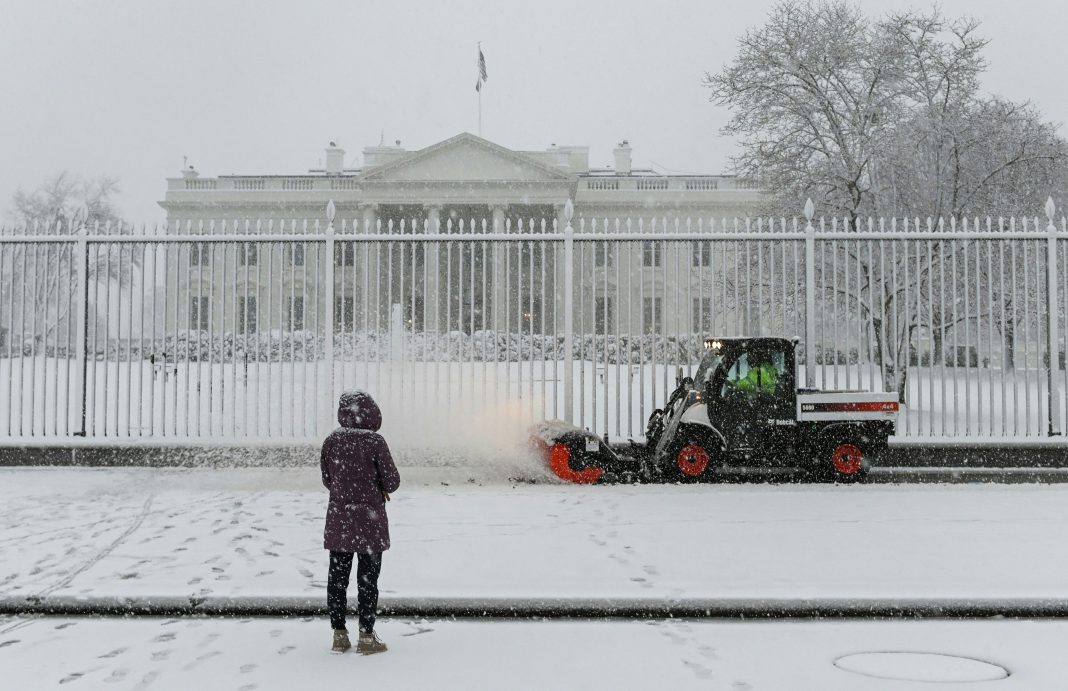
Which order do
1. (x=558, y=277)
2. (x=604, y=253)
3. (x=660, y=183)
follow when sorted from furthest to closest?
(x=660, y=183) → (x=558, y=277) → (x=604, y=253)

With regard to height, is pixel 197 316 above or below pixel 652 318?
above

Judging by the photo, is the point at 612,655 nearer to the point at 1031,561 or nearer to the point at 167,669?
the point at 167,669

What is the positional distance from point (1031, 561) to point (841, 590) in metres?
1.76

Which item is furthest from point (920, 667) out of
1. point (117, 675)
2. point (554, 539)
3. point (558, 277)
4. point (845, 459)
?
point (558, 277)

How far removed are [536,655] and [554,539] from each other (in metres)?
2.38

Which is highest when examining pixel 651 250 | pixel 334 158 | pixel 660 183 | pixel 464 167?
pixel 334 158

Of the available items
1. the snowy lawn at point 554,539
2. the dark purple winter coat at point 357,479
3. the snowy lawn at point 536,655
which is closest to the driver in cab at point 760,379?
the snowy lawn at point 554,539

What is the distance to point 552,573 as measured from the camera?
581 cm

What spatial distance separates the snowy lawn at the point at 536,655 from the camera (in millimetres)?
4098

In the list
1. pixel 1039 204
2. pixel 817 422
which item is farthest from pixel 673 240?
pixel 1039 204

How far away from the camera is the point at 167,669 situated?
425 centimetres

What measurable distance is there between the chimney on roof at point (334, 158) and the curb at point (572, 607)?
161 ft

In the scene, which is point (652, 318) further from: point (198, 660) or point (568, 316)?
point (198, 660)

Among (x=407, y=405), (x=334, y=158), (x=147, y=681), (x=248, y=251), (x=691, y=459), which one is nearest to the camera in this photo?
(x=147, y=681)
